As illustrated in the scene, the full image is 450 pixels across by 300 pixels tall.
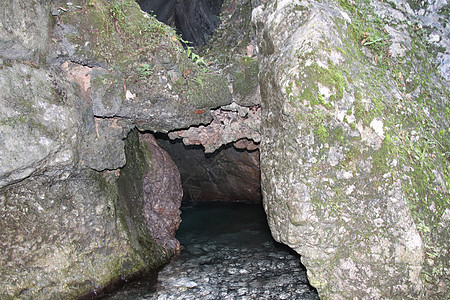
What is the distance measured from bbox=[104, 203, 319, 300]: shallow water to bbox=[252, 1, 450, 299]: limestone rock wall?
1260 millimetres

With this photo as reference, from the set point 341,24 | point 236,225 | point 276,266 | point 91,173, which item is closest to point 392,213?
point 341,24

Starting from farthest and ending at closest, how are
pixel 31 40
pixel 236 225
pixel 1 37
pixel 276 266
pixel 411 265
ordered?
pixel 236 225, pixel 276 266, pixel 31 40, pixel 1 37, pixel 411 265

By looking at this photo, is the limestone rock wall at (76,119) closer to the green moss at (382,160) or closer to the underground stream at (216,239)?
the underground stream at (216,239)

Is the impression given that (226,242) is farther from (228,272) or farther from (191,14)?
(191,14)

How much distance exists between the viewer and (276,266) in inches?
196

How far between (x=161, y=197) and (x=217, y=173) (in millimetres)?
4487

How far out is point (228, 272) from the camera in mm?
4793

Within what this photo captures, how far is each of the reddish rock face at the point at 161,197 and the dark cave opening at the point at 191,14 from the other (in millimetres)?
3370

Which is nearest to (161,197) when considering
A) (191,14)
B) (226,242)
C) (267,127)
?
(226,242)

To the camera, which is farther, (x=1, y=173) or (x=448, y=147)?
(x=448, y=147)

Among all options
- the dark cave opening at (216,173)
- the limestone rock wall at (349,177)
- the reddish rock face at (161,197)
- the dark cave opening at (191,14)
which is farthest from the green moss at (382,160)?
the dark cave opening at (191,14)

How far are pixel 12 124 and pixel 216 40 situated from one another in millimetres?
3125

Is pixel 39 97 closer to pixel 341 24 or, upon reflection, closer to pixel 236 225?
pixel 341 24

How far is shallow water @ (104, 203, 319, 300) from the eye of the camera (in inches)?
160
